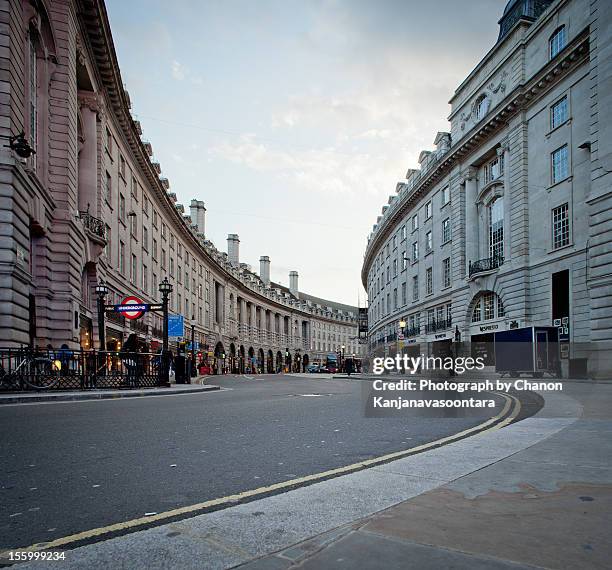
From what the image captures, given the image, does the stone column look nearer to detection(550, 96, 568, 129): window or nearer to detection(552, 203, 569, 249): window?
detection(552, 203, 569, 249): window

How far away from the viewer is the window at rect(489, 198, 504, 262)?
40.1m

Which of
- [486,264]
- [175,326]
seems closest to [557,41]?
[486,264]

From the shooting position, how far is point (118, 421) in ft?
29.9

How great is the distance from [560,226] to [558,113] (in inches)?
278

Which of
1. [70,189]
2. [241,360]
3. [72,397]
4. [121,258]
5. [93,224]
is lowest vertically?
[241,360]

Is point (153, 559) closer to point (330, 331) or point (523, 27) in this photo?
point (523, 27)

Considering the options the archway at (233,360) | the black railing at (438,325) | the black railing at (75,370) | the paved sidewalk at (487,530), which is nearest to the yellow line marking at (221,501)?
the paved sidewalk at (487,530)

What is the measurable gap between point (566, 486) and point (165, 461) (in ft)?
12.1

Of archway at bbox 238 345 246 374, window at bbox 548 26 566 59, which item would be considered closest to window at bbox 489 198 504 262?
window at bbox 548 26 566 59

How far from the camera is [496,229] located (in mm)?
40969

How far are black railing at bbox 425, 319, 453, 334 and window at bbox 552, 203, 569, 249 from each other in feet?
45.5

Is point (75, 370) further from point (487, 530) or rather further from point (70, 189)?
point (487, 530)

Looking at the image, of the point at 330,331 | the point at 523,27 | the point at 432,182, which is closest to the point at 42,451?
the point at 523,27

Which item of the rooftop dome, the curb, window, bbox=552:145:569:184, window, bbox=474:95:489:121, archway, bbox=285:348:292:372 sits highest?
the rooftop dome
